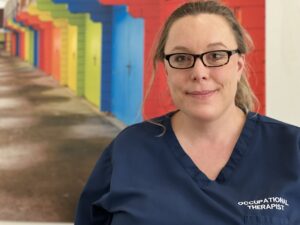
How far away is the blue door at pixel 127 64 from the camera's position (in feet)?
4.41

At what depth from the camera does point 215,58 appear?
0.55m

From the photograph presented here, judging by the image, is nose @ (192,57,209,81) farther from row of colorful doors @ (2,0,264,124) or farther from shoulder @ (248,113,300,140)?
row of colorful doors @ (2,0,264,124)

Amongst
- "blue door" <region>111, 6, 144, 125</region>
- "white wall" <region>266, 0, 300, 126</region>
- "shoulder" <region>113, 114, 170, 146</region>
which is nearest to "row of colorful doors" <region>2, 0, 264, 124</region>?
"blue door" <region>111, 6, 144, 125</region>

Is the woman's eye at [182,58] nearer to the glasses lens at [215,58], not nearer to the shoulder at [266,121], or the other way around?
the glasses lens at [215,58]

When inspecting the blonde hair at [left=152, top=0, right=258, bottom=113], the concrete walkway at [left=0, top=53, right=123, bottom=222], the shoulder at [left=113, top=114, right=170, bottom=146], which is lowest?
the concrete walkway at [left=0, top=53, right=123, bottom=222]

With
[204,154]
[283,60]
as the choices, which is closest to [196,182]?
[204,154]

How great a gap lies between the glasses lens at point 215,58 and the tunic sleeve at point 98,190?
21cm

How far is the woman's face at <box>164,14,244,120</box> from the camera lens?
1.80ft

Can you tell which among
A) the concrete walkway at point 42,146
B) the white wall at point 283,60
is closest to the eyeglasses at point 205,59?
the white wall at point 283,60

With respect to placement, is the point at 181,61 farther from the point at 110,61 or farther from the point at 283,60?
the point at 110,61

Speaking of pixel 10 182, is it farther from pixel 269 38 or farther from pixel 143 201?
pixel 269 38

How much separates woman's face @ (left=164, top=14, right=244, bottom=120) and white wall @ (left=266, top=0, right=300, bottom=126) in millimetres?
376

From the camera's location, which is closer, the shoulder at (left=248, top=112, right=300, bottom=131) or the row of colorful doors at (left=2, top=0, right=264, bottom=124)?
the shoulder at (left=248, top=112, right=300, bottom=131)

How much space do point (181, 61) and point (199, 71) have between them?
0.11 feet
